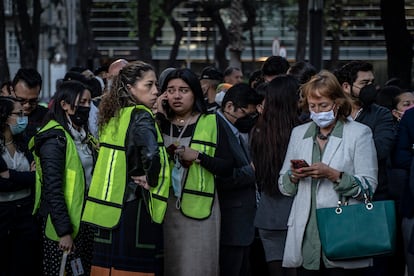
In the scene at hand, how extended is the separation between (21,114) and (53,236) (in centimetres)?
139

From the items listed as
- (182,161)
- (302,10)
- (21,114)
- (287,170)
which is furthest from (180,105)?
(302,10)

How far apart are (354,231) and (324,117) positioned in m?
0.79

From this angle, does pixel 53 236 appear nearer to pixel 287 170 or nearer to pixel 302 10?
pixel 287 170

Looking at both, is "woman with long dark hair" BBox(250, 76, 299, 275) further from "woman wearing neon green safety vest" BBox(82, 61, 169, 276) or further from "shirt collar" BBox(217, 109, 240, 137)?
"woman wearing neon green safety vest" BBox(82, 61, 169, 276)

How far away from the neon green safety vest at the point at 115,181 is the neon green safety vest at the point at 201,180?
23.0 inches

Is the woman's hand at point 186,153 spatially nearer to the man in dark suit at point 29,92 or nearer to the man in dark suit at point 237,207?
the man in dark suit at point 237,207

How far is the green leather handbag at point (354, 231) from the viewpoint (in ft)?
21.5

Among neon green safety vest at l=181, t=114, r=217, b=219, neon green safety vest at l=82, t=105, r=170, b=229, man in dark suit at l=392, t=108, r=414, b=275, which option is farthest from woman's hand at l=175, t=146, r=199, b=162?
man in dark suit at l=392, t=108, r=414, b=275

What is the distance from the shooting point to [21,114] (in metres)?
8.88

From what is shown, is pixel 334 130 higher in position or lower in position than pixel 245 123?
higher

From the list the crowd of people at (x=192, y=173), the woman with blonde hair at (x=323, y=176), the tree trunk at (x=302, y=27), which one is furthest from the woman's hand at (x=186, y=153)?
the tree trunk at (x=302, y=27)

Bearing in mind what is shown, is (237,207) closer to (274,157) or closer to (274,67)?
(274,157)

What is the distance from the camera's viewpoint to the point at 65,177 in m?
7.83

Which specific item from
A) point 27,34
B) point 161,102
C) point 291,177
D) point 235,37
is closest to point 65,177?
point 161,102
